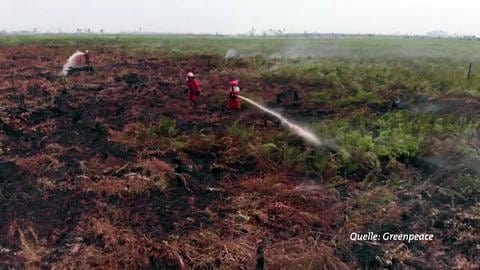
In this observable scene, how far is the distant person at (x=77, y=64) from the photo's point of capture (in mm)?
15698

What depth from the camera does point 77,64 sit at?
18.1 m

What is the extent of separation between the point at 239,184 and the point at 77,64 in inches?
599

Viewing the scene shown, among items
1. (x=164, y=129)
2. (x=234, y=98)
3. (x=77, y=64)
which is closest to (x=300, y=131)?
(x=234, y=98)

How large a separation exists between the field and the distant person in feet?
20.2

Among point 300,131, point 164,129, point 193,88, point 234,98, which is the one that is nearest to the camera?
point 300,131

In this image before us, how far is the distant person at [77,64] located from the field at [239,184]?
6.16m

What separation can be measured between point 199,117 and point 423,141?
4473mm

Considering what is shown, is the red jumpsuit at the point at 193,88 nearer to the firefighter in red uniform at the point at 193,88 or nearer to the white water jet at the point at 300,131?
the firefighter in red uniform at the point at 193,88

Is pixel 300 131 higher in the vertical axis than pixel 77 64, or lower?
lower

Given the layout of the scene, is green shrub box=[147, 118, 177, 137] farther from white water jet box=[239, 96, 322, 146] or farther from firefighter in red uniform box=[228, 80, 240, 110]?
white water jet box=[239, 96, 322, 146]

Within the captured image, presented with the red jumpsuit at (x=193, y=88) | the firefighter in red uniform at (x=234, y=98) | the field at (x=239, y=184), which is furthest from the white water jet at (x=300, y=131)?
the red jumpsuit at (x=193, y=88)

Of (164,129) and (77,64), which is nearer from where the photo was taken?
(164,129)

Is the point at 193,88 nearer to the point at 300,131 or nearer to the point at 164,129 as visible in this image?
the point at 164,129

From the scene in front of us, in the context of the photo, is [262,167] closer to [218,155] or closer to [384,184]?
[218,155]
